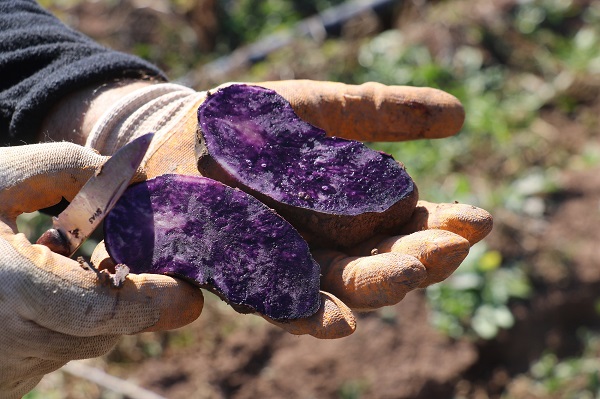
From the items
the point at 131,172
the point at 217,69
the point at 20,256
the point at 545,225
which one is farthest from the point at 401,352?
the point at 217,69

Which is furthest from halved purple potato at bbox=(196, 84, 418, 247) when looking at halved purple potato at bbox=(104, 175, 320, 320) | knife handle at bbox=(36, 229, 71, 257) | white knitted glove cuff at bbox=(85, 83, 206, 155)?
knife handle at bbox=(36, 229, 71, 257)

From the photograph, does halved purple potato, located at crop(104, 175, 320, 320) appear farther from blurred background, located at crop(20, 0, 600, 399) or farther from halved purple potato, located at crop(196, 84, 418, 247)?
blurred background, located at crop(20, 0, 600, 399)

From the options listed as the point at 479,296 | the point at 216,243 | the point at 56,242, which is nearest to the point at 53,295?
the point at 56,242

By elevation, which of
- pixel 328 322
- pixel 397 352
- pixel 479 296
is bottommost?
pixel 397 352

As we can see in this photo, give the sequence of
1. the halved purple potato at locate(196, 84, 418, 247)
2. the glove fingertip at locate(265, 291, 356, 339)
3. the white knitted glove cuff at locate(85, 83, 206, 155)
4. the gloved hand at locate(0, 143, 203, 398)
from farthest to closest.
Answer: the white knitted glove cuff at locate(85, 83, 206, 155) < the halved purple potato at locate(196, 84, 418, 247) < the glove fingertip at locate(265, 291, 356, 339) < the gloved hand at locate(0, 143, 203, 398)

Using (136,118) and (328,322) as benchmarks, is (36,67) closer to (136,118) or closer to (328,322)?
(136,118)
